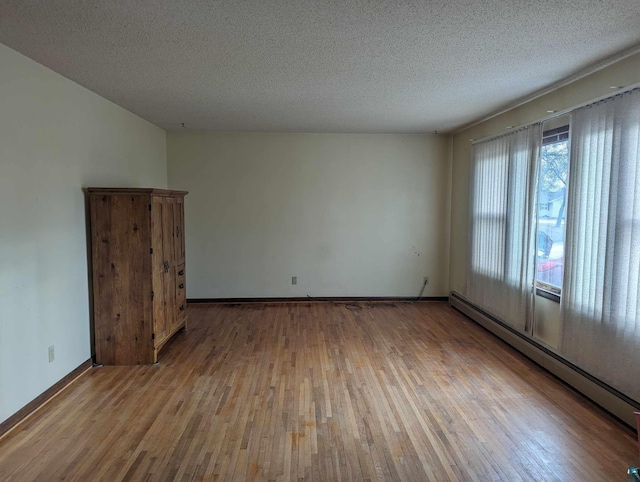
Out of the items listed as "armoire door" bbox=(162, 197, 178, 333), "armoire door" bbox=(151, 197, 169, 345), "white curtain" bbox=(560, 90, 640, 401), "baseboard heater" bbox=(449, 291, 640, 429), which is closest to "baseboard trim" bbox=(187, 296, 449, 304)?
"baseboard heater" bbox=(449, 291, 640, 429)

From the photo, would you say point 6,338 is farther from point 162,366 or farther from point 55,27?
point 55,27

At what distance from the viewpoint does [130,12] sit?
6.91 feet

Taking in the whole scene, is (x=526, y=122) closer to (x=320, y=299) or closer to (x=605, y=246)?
(x=605, y=246)

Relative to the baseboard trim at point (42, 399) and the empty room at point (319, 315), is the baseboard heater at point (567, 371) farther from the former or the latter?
the baseboard trim at point (42, 399)

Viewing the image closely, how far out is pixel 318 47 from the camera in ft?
8.42

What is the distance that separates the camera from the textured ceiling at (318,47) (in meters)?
2.07

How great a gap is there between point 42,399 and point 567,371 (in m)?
4.09

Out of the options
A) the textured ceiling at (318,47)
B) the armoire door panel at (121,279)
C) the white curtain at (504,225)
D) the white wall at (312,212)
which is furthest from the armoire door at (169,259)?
the white curtain at (504,225)

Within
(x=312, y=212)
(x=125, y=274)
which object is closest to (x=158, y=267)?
(x=125, y=274)

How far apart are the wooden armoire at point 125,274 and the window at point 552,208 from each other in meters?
3.59

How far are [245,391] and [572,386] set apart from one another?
8.61ft

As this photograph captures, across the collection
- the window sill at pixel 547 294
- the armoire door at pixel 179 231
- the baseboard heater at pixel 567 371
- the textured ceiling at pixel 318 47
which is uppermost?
the textured ceiling at pixel 318 47

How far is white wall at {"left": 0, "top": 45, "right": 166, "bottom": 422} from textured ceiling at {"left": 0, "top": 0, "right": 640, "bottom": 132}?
0.80 ft

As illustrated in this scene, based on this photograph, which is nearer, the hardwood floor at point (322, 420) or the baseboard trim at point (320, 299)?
the hardwood floor at point (322, 420)
